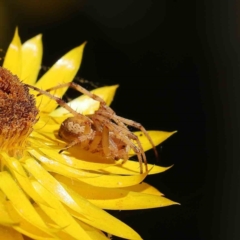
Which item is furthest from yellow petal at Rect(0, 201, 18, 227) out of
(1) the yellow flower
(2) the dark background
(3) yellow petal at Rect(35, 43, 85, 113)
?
(2) the dark background

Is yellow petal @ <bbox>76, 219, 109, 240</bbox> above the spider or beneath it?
beneath

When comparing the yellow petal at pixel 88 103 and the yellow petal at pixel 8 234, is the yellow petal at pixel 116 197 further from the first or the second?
the yellow petal at pixel 88 103

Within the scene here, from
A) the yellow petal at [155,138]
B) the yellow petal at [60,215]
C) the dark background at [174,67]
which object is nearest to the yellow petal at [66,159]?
the yellow petal at [60,215]

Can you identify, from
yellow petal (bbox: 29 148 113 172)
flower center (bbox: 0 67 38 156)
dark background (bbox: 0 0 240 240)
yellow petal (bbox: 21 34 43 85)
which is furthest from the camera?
dark background (bbox: 0 0 240 240)

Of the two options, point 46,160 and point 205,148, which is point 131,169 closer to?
point 46,160

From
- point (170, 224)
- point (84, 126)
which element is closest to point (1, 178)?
point (84, 126)

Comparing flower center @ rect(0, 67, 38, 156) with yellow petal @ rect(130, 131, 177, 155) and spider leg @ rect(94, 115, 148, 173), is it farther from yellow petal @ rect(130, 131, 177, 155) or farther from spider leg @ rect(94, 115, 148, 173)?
yellow petal @ rect(130, 131, 177, 155)
